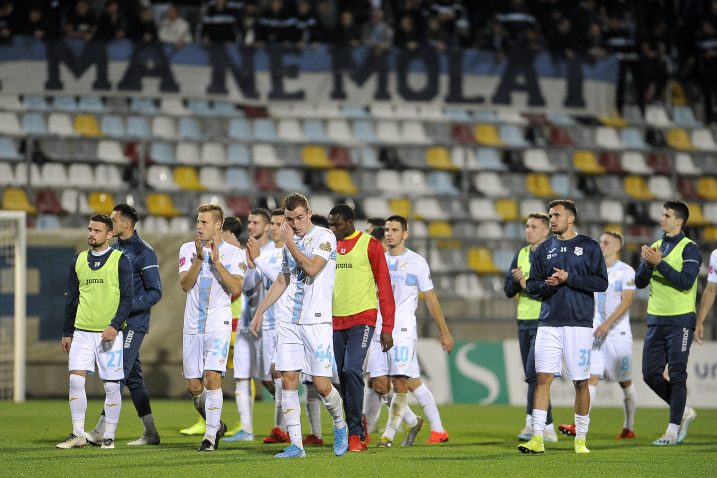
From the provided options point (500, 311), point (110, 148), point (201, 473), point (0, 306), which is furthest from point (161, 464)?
point (110, 148)

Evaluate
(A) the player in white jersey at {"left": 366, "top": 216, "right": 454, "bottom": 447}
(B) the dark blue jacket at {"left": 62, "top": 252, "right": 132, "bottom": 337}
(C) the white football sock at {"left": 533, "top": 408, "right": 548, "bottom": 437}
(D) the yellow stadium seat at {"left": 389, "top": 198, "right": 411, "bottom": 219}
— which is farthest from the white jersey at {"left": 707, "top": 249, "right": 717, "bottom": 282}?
(D) the yellow stadium seat at {"left": 389, "top": 198, "right": 411, "bottom": 219}

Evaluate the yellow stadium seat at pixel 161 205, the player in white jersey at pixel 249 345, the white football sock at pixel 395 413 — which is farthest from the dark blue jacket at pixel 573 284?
the yellow stadium seat at pixel 161 205

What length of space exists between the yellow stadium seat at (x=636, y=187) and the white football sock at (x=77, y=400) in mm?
15589

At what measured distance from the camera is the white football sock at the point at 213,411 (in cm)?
1042

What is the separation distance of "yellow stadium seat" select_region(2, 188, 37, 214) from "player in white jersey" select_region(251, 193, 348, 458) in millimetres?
11637

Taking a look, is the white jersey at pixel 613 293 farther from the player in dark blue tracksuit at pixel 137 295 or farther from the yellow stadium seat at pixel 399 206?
the yellow stadium seat at pixel 399 206

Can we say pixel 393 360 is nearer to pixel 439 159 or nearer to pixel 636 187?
pixel 439 159

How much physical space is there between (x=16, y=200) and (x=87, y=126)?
243 cm

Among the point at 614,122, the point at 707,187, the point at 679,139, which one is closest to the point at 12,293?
the point at 614,122

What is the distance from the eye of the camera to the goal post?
57.4 feet

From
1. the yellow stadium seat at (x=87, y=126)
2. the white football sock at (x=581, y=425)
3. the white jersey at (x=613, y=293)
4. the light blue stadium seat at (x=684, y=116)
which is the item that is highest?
the light blue stadium seat at (x=684, y=116)

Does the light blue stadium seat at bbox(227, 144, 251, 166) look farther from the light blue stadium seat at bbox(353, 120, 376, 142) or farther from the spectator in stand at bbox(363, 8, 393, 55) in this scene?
the spectator in stand at bbox(363, 8, 393, 55)

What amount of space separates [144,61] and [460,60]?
21.0 feet

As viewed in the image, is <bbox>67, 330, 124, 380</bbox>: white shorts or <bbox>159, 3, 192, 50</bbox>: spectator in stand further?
<bbox>159, 3, 192, 50</bbox>: spectator in stand
